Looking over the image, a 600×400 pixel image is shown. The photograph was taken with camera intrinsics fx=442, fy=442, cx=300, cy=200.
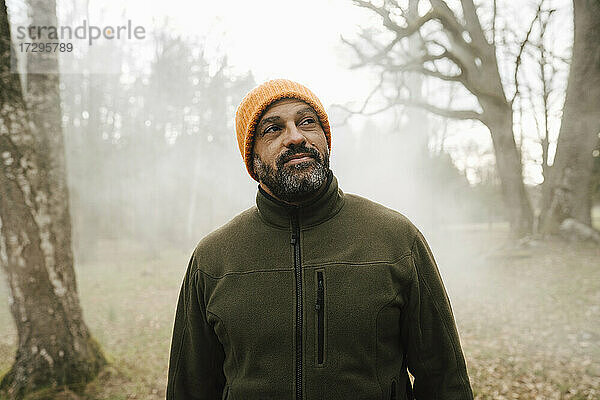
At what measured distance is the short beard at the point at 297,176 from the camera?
5.43 feet

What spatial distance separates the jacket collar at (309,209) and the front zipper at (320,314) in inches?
9.0

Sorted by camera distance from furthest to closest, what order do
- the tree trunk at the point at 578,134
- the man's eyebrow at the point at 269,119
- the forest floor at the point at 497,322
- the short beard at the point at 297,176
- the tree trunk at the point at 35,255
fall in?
1. the tree trunk at the point at 578,134
2. the forest floor at the point at 497,322
3. the tree trunk at the point at 35,255
4. the man's eyebrow at the point at 269,119
5. the short beard at the point at 297,176

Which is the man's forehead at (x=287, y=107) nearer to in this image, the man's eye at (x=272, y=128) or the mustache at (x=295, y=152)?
the man's eye at (x=272, y=128)

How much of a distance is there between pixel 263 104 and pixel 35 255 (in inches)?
126

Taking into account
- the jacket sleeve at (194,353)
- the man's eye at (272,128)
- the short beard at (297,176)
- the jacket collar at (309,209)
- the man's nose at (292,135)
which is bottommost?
the jacket sleeve at (194,353)

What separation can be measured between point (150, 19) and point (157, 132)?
515 centimetres

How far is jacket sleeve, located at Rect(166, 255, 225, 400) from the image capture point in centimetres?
179

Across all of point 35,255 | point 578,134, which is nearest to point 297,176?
point 35,255

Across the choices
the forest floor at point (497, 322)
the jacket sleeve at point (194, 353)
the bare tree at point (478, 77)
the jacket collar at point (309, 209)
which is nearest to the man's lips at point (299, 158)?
the jacket collar at point (309, 209)

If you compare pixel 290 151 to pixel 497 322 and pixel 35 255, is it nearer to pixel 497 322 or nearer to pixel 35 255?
pixel 35 255

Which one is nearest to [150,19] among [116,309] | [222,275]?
[116,309]

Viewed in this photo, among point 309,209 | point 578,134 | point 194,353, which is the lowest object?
point 194,353

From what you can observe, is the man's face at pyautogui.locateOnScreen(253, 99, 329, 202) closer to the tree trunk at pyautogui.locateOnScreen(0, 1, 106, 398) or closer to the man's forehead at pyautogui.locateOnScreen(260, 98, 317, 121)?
the man's forehead at pyautogui.locateOnScreen(260, 98, 317, 121)

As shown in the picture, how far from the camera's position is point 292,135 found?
1711 millimetres
